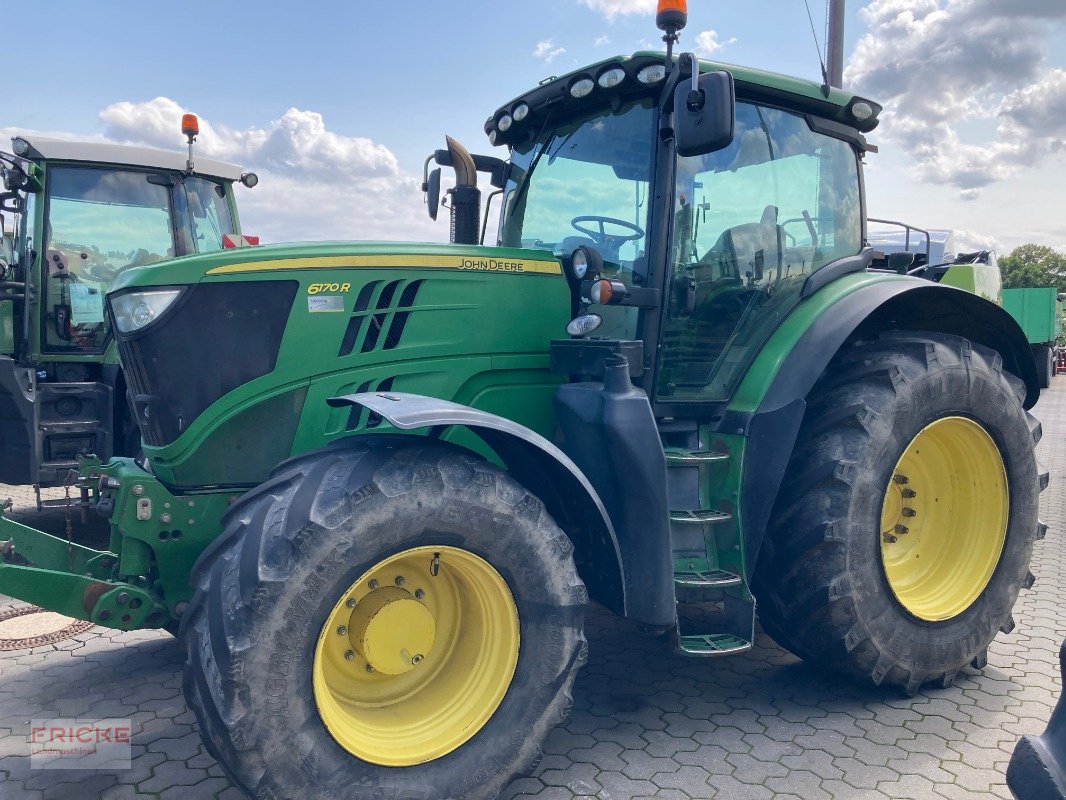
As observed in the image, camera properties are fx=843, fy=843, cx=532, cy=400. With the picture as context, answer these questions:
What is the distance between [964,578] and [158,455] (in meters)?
3.50

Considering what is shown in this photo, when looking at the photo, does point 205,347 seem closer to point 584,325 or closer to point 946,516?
point 584,325

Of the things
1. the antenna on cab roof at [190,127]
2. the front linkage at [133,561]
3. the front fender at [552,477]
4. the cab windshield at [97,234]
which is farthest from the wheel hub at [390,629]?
the antenna on cab roof at [190,127]

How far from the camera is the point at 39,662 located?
404cm

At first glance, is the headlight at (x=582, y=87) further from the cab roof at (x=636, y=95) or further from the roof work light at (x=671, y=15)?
the roof work light at (x=671, y=15)

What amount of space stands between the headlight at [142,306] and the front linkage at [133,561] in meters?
0.53

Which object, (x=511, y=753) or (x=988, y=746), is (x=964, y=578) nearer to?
(x=988, y=746)

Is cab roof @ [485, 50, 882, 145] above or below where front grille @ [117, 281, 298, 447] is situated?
above

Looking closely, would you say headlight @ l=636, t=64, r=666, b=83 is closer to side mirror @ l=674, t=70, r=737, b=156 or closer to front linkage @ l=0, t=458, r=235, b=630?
side mirror @ l=674, t=70, r=737, b=156

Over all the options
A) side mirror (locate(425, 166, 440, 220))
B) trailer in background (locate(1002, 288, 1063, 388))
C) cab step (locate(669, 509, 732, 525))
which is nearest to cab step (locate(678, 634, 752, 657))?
cab step (locate(669, 509, 732, 525))

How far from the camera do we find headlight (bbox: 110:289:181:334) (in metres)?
2.91

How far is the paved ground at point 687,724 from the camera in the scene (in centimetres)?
290

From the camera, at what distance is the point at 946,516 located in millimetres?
4020

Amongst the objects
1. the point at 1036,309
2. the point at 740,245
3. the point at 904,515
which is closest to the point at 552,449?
the point at 740,245

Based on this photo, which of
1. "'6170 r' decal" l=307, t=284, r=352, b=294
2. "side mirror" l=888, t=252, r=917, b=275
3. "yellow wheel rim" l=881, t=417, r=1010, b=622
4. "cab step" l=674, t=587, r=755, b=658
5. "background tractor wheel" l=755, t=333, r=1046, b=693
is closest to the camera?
"'6170 r' decal" l=307, t=284, r=352, b=294
